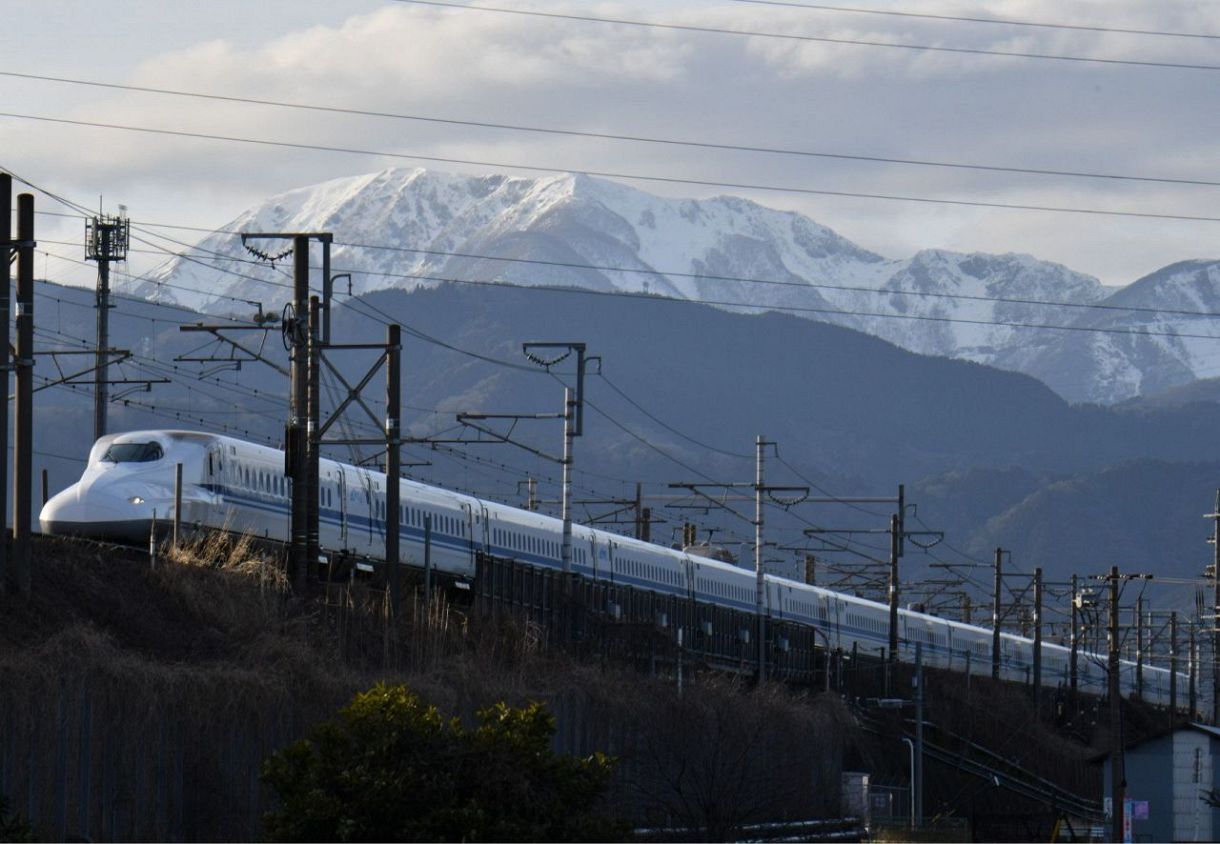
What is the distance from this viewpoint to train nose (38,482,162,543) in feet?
147

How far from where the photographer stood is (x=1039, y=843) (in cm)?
5469

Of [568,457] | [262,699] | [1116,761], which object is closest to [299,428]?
[262,699]

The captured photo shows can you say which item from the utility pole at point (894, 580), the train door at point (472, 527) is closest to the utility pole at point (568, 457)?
the train door at point (472, 527)

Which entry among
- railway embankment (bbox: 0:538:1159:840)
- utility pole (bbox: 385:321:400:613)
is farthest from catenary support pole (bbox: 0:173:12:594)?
utility pole (bbox: 385:321:400:613)

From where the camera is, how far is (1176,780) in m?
65.1

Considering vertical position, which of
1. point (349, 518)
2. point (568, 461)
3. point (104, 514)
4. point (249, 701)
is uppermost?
point (568, 461)

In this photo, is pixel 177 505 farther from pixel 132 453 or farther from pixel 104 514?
pixel 132 453

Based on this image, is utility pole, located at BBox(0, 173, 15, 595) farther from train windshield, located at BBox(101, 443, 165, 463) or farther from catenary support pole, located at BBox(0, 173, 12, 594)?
train windshield, located at BBox(101, 443, 165, 463)

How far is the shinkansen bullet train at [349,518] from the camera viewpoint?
45.0m

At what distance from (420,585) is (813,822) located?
13.1 metres

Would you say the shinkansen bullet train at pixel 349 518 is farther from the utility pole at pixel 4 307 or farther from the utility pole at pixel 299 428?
the utility pole at pixel 4 307

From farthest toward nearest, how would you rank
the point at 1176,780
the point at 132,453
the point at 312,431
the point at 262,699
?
the point at 1176,780, the point at 132,453, the point at 312,431, the point at 262,699

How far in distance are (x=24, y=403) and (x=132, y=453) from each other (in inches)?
561

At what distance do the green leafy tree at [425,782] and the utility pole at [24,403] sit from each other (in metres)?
9.32
